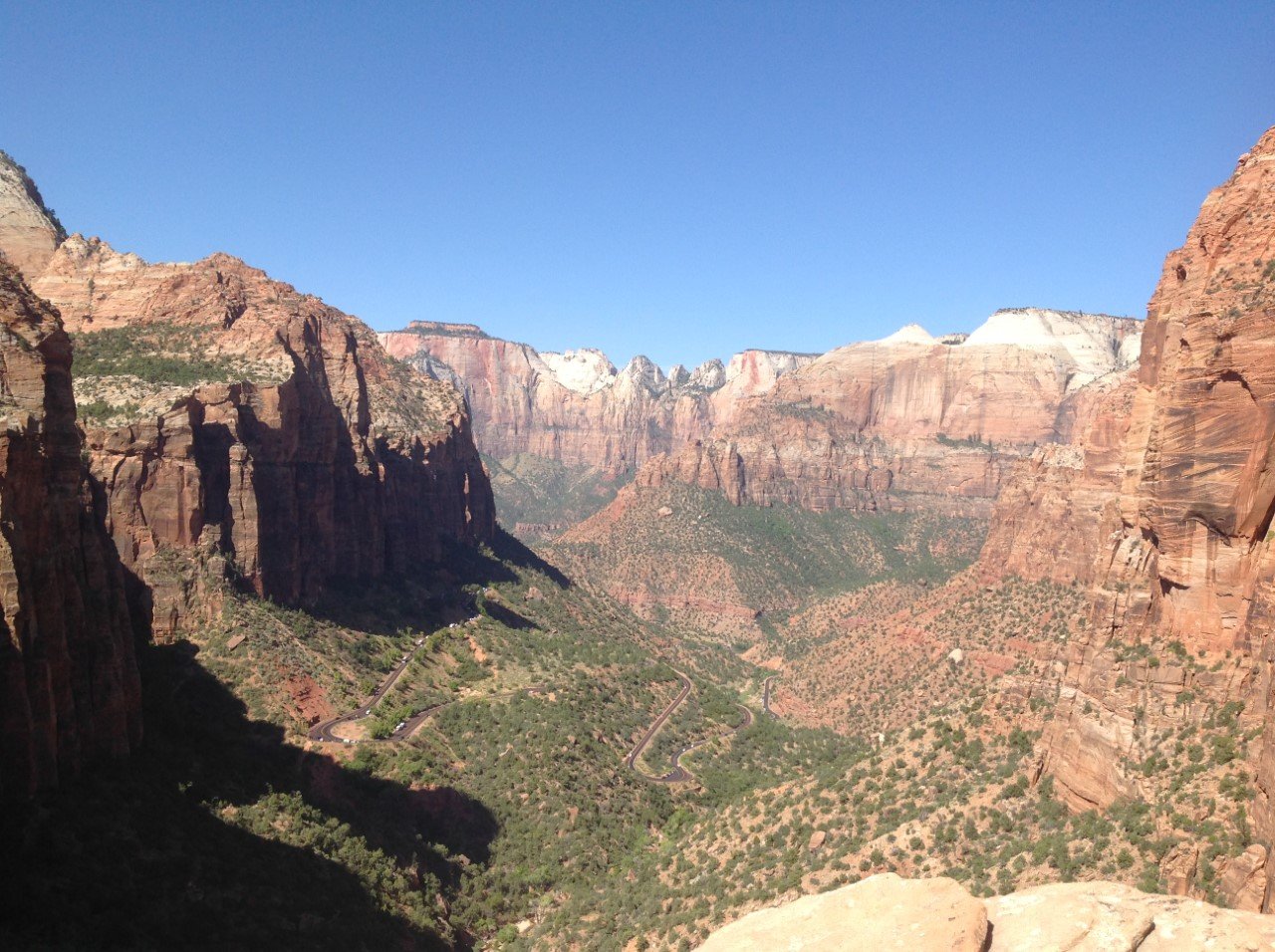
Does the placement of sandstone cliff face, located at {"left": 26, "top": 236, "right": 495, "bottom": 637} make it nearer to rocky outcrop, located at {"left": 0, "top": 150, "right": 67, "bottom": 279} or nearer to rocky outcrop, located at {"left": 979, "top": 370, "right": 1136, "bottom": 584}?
rocky outcrop, located at {"left": 0, "top": 150, "right": 67, "bottom": 279}

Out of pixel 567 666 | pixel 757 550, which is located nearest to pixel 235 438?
pixel 567 666

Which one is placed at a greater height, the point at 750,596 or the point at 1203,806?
the point at 1203,806

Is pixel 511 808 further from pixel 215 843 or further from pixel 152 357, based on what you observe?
pixel 152 357

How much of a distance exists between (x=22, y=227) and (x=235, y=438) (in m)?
42.0

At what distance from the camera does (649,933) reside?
39.7 meters

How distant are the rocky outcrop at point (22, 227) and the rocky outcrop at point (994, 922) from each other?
9293 centimetres

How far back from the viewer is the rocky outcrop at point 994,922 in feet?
44.1

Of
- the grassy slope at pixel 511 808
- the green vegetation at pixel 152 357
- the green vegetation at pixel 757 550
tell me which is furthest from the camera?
the green vegetation at pixel 757 550

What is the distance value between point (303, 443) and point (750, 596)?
90561 mm

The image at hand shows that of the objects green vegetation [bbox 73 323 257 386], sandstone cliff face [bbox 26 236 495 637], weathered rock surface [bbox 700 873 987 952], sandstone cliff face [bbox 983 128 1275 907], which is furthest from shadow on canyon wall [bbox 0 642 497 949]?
sandstone cliff face [bbox 983 128 1275 907]

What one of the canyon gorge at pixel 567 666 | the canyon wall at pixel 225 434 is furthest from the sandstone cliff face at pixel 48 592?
the canyon wall at pixel 225 434

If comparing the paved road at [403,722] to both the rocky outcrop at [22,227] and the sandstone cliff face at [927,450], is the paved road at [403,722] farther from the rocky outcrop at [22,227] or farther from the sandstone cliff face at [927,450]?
the sandstone cliff face at [927,450]

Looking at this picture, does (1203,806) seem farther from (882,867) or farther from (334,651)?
(334,651)

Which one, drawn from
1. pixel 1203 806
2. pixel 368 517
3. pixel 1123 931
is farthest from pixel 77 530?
pixel 368 517
